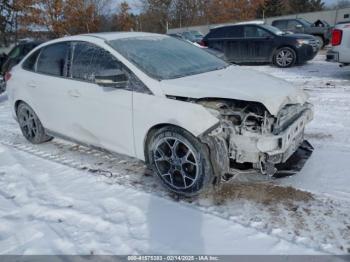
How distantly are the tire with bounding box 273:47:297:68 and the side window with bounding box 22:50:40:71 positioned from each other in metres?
9.02

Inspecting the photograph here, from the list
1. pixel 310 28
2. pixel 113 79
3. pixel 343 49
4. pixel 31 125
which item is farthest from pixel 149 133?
pixel 310 28

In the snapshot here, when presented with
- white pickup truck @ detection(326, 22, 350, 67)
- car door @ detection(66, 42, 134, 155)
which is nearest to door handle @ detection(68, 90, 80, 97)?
car door @ detection(66, 42, 134, 155)

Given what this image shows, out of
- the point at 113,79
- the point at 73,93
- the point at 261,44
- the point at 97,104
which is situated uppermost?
the point at 261,44

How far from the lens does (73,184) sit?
13.1 feet

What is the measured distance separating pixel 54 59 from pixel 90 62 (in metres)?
0.86

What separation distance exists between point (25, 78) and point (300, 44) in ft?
30.9

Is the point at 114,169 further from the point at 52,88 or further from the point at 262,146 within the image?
the point at 262,146

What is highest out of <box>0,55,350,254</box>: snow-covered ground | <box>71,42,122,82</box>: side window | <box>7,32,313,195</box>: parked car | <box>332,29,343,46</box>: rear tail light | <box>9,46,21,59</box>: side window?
<box>332,29,343,46</box>: rear tail light

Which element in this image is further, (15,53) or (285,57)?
(285,57)

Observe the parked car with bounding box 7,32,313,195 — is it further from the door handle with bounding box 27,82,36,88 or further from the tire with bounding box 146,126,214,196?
the door handle with bounding box 27,82,36,88

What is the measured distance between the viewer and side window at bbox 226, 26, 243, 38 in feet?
42.2

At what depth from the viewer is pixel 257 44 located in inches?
486

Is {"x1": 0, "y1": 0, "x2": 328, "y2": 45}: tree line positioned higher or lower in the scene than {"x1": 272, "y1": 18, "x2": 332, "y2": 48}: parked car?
higher

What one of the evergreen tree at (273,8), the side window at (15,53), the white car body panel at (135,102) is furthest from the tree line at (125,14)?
the white car body panel at (135,102)
